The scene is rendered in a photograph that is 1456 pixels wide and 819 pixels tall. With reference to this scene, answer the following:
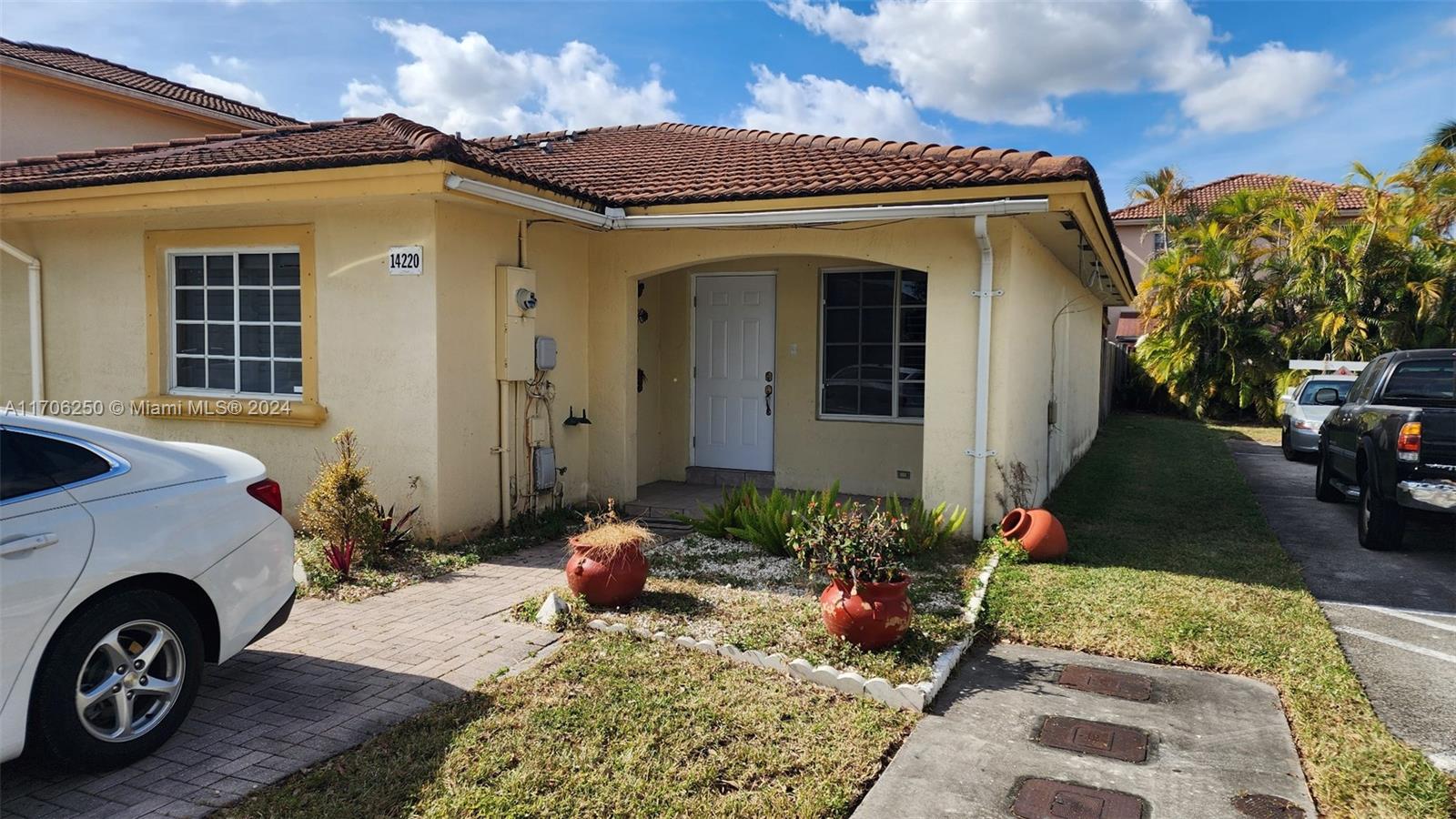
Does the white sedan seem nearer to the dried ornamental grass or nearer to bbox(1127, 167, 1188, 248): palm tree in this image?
the dried ornamental grass

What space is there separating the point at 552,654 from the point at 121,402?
6.11m

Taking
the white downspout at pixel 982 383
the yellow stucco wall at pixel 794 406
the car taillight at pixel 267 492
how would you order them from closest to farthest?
the car taillight at pixel 267 492 → the white downspout at pixel 982 383 → the yellow stucco wall at pixel 794 406

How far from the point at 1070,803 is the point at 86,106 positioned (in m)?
15.7

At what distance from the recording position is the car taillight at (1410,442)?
707cm

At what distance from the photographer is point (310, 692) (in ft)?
14.3

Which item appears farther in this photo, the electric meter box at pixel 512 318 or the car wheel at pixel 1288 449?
the car wheel at pixel 1288 449

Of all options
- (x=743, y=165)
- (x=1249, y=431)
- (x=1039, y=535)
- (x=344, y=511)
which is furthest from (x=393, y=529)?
(x=1249, y=431)

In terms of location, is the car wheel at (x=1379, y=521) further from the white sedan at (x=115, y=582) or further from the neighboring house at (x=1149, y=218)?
the neighboring house at (x=1149, y=218)

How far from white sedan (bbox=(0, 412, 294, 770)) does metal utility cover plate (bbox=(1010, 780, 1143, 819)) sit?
3.31 metres

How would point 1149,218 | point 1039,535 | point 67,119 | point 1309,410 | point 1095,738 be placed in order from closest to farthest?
point 1095,738 < point 1039,535 < point 67,119 < point 1309,410 < point 1149,218

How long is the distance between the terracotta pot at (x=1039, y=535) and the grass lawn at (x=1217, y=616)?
0.45 feet

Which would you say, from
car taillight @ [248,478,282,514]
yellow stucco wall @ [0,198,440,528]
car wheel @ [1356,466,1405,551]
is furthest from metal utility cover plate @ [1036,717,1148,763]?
car wheel @ [1356,466,1405,551]

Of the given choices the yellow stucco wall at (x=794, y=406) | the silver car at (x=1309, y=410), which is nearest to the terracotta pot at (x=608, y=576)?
the yellow stucco wall at (x=794, y=406)

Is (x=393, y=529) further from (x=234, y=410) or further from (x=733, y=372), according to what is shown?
(x=733, y=372)
